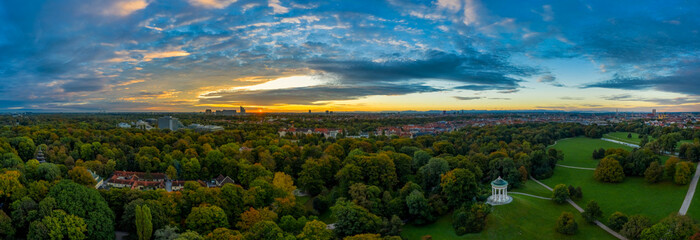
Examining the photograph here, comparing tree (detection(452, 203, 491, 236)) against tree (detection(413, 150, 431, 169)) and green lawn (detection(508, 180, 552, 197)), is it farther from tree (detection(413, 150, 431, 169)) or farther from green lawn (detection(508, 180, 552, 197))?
tree (detection(413, 150, 431, 169))

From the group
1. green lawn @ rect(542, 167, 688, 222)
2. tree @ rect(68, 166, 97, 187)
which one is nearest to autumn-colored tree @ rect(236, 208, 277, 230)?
tree @ rect(68, 166, 97, 187)

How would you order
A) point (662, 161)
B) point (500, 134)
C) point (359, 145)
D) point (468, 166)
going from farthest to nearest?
point (500, 134) → point (359, 145) → point (662, 161) → point (468, 166)

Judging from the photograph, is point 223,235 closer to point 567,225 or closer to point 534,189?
point 567,225

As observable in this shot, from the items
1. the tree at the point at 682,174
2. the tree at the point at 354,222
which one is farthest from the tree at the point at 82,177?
the tree at the point at 682,174

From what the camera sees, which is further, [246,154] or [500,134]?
[500,134]

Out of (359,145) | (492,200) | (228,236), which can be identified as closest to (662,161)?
(492,200)

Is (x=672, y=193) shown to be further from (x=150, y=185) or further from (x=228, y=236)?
(x=150, y=185)

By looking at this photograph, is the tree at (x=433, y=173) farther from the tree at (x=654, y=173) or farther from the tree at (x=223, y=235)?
the tree at (x=223, y=235)
